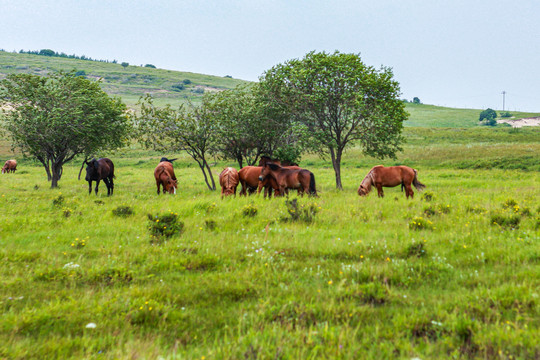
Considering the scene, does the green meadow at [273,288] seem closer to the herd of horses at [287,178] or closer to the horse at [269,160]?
the herd of horses at [287,178]

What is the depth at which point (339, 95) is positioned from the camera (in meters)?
21.4

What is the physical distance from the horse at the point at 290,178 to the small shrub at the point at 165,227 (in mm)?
7905

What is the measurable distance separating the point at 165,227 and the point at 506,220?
30.6 ft

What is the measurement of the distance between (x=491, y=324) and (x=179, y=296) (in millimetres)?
4122

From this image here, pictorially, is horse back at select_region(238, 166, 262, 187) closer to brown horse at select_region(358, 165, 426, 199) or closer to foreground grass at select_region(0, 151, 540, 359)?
brown horse at select_region(358, 165, 426, 199)

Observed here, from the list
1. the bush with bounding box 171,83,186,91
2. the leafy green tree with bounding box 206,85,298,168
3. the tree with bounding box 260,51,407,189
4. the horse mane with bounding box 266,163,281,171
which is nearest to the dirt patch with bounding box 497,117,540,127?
the tree with bounding box 260,51,407,189

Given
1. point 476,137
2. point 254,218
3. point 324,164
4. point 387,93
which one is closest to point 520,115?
point 476,137

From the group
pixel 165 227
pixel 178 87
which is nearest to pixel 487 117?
pixel 165 227

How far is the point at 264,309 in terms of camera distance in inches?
167

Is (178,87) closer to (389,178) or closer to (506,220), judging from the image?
(389,178)

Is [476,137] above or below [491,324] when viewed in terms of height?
above

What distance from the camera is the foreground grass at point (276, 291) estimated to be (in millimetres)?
3414

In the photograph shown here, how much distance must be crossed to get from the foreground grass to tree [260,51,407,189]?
13.3 m

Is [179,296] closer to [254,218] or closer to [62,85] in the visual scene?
[254,218]
